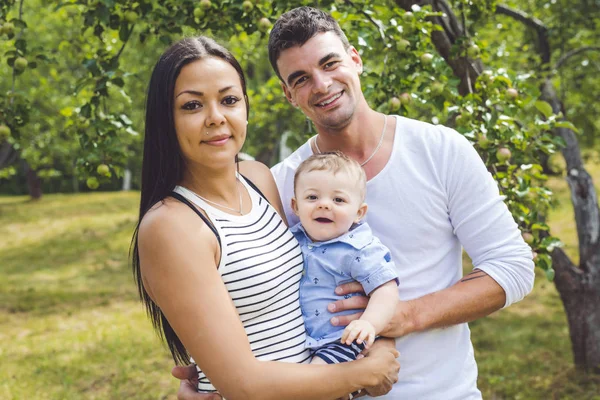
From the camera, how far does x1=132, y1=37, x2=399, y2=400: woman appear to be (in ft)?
5.74

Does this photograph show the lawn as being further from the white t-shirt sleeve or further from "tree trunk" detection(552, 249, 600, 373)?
the white t-shirt sleeve

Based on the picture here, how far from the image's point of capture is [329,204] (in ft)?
7.01

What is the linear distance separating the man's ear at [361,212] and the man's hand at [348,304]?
0.23 meters

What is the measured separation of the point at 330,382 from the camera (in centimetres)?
184

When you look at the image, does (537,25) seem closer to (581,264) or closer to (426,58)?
(581,264)

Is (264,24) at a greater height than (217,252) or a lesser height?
greater

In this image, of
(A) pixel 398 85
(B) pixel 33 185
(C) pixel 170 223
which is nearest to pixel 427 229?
(C) pixel 170 223

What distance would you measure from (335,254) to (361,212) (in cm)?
19

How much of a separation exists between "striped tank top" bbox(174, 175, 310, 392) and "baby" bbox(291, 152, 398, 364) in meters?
0.06

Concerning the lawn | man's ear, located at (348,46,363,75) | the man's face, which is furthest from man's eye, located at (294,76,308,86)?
the lawn

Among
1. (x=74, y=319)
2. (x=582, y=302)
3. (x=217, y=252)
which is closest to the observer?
(x=217, y=252)

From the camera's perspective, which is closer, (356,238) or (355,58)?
(356,238)

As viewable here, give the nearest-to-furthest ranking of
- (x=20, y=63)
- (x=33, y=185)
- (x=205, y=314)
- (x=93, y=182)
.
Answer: (x=205, y=314)
(x=93, y=182)
(x=20, y=63)
(x=33, y=185)

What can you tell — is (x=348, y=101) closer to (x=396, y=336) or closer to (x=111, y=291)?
(x=396, y=336)
